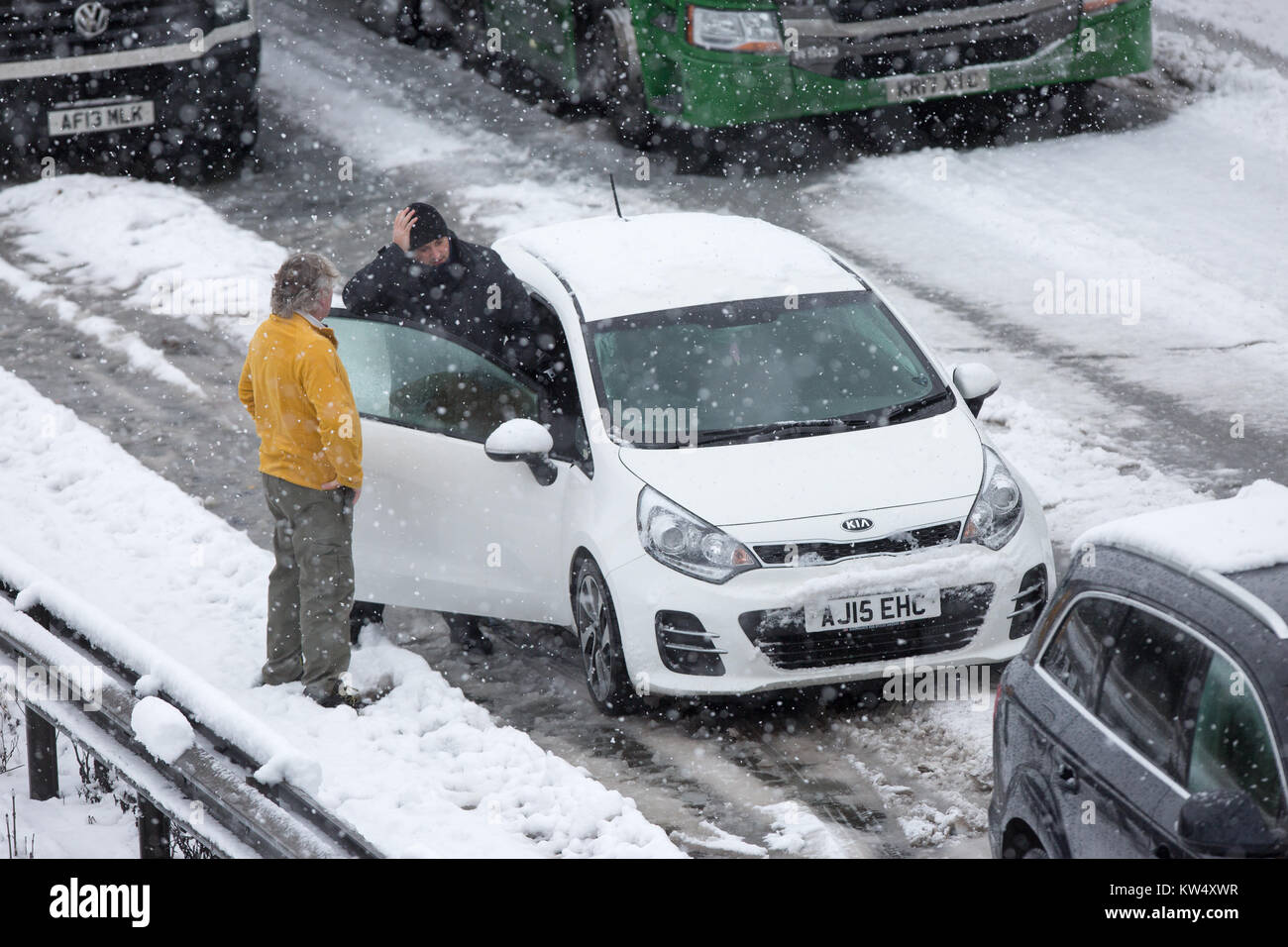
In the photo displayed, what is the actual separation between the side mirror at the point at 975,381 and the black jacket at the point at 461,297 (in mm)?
1691

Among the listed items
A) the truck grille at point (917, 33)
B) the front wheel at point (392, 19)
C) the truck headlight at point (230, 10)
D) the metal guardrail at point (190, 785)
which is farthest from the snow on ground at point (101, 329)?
the front wheel at point (392, 19)

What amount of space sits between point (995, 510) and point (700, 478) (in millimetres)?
1045

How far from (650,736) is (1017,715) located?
2.10 meters

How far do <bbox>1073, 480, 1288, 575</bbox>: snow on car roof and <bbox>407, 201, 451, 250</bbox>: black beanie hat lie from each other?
367 centimetres

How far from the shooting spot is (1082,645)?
4488mm

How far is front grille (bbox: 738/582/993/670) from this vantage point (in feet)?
20.1

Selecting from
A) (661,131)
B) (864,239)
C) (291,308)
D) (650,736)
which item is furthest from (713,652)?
(661,131)

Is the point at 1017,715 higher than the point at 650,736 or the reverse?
higher

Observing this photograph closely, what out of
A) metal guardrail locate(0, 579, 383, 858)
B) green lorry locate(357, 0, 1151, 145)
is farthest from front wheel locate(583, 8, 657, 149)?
metal guardrail locate(0, 579, 383, 858)

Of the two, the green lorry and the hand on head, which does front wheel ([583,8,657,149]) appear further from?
the hand on head

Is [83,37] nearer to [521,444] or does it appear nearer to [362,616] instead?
[362,616]

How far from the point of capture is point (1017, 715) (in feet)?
15.3
